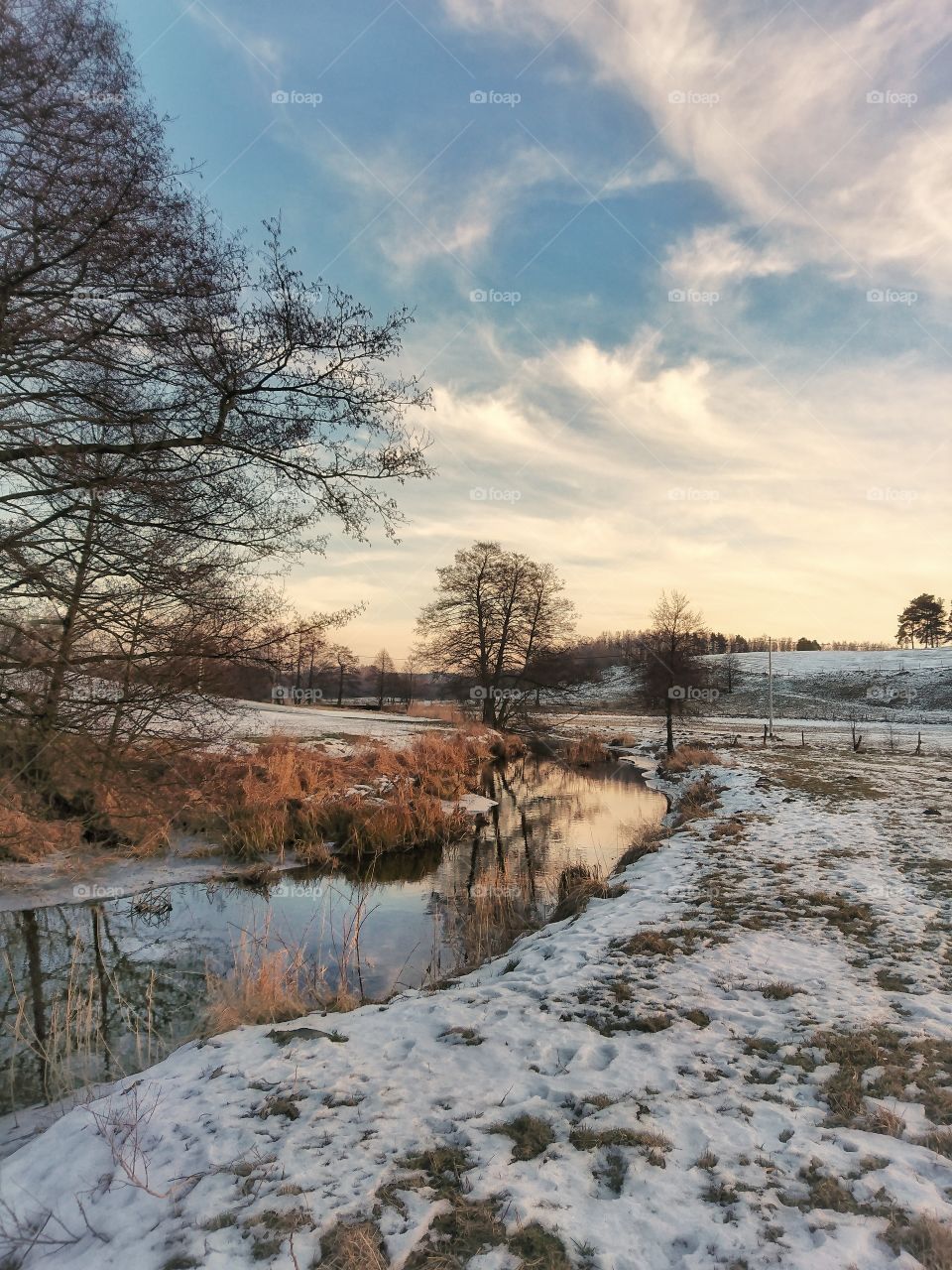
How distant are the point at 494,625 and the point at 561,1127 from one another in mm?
30109

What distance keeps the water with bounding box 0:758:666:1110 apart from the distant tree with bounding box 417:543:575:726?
781 inches

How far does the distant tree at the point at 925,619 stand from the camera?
247 ft

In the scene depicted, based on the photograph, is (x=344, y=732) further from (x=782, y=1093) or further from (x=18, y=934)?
(x=782, y=1093)

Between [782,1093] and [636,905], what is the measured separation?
355cm

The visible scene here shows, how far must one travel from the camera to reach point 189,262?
5.66m

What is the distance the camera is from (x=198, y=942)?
7.45 m

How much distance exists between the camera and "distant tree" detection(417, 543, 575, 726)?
1291 inches

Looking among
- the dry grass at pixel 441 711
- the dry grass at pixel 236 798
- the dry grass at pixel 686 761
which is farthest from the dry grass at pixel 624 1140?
the dry grass at pixel 441 711

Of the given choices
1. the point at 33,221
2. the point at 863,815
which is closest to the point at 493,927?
the point at 863,815

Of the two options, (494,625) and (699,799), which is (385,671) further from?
(699,799)

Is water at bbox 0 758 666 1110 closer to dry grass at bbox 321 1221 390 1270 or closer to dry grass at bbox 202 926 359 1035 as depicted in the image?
dry grass at bbox 202 926 359 1035

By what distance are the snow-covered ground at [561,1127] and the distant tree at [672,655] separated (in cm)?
1664

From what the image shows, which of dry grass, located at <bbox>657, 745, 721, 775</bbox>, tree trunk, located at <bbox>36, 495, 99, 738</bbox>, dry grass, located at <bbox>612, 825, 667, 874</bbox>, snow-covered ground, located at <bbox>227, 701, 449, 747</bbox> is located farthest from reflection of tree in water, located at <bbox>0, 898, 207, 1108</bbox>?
dry grass, located at <bbox>657, 745, 721, 775</bbox>

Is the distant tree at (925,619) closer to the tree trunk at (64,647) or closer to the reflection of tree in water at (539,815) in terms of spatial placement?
the reflection of tree in water at (539,815)
